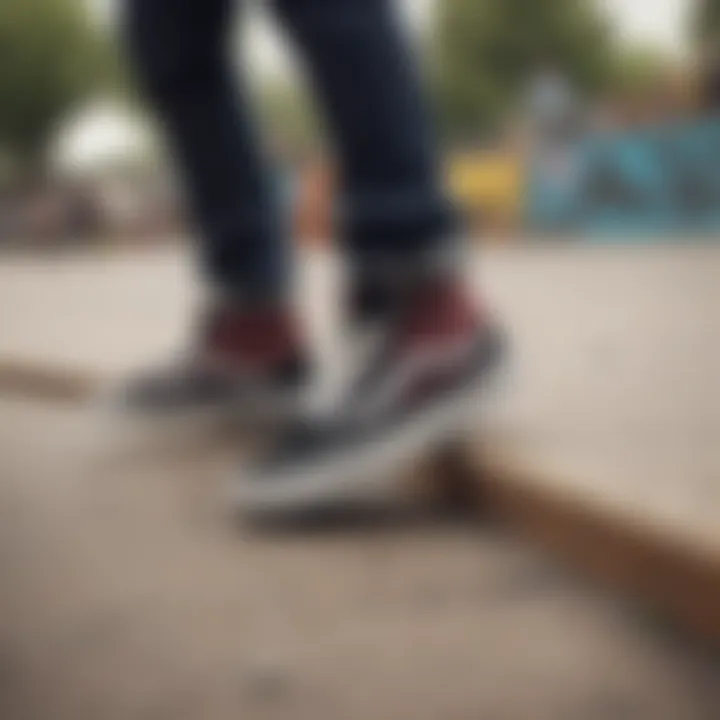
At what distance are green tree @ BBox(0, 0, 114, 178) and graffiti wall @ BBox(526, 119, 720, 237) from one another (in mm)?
917

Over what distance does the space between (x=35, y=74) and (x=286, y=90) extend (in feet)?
0.36

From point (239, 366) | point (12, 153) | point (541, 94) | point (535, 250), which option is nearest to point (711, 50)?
point (541, 94)

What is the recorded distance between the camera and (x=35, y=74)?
35cm

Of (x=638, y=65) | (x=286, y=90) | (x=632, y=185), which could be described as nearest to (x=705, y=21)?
(x=638, y=65)

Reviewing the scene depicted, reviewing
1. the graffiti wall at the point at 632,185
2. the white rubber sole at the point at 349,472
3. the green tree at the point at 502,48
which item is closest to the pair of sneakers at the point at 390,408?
the white rubber sole at the point at 349,472

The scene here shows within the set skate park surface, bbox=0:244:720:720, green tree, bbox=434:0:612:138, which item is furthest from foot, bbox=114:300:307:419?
green tree, bbox=434:0:612:138

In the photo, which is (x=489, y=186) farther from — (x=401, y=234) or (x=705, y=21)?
→ (x=401, y=234)

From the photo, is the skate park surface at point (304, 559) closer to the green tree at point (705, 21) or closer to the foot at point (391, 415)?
the foot at point (391, 415)

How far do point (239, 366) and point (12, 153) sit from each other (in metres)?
0.17

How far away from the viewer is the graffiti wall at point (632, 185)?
132cm

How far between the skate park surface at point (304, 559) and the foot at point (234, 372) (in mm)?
15

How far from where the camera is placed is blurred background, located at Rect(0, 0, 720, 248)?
0.36 metres

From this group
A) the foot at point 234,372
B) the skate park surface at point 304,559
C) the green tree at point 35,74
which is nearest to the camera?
the skate park surface at point 304,559

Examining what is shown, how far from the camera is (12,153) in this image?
349 mm
